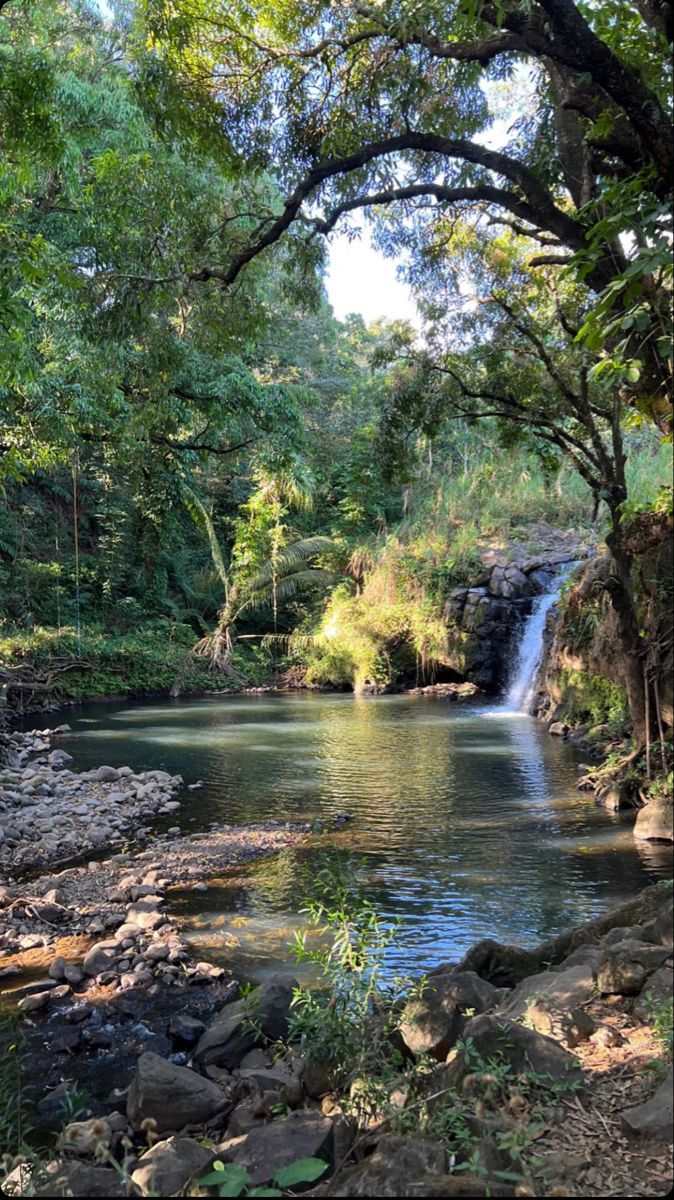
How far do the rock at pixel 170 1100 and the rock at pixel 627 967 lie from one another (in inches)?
69.2

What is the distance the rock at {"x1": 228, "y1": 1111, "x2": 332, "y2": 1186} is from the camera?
2.61m

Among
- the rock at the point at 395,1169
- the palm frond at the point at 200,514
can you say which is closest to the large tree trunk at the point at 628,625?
the rock at the point at 395,1169

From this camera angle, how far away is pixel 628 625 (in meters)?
8.79

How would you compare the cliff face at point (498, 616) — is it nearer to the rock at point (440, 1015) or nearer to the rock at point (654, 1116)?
the rock at point (440, 1015)

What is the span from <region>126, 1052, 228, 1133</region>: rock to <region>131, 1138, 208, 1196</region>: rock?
1.34ft

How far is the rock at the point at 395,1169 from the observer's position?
2.15 m

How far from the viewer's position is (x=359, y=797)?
34.3 feet

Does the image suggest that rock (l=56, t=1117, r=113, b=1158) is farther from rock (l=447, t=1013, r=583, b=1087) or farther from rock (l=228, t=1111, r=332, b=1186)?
Answer: rock (l=447, t=1013, r=583, b=1087)

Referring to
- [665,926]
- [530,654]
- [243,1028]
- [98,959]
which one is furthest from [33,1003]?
[530,654]

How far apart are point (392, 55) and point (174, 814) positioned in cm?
808

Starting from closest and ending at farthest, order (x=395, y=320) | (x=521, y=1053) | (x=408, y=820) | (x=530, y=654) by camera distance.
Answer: (x=521, y=1053) → (x=408, y=820) → (x=395, y=320) → (x=530, y=654)

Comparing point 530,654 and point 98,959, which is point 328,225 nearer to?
point 98,959

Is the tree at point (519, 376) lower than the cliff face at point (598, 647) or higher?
higher

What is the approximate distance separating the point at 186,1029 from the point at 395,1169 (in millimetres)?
2862
